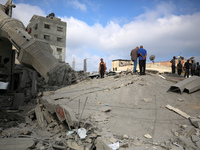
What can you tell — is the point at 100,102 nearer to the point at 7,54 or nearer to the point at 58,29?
the point at 7,54

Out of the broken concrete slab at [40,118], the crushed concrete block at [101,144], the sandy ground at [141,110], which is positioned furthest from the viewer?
the broken concrete slab at [40,118]

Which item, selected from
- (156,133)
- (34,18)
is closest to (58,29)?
→ (34,18)

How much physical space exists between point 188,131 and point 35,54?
1181cm

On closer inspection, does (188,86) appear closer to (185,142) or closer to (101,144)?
(185,142)

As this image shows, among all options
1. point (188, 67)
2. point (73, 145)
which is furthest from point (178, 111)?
point (188, 67)

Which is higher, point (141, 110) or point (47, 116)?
point (141, 110)

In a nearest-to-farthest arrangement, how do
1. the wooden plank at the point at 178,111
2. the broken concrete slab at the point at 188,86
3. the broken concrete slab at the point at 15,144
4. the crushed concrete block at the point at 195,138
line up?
the crushed concrete block at the point at 195,138 < the broken concrete slab at the point at 15,144 < the wooden plank at the point at 178,111 < the broken concrete slab at the point at 188,86

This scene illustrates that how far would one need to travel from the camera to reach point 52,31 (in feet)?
96.6

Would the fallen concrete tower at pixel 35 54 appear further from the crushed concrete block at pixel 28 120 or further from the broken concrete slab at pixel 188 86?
the broken concrete slab at pixel 188 86

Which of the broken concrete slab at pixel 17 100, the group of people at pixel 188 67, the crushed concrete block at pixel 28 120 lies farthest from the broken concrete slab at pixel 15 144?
the group of people at pixel 188 67

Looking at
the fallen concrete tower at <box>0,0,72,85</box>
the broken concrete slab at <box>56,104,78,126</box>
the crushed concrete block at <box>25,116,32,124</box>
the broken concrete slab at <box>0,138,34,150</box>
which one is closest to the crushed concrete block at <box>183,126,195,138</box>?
Result: the broken concrete slab at <box>56,104,78,126</box>

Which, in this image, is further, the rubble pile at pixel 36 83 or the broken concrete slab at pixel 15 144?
the rubble pile at pixel 36 83

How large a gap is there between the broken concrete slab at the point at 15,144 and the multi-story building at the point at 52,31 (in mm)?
25306

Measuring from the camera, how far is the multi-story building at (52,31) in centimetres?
2834
